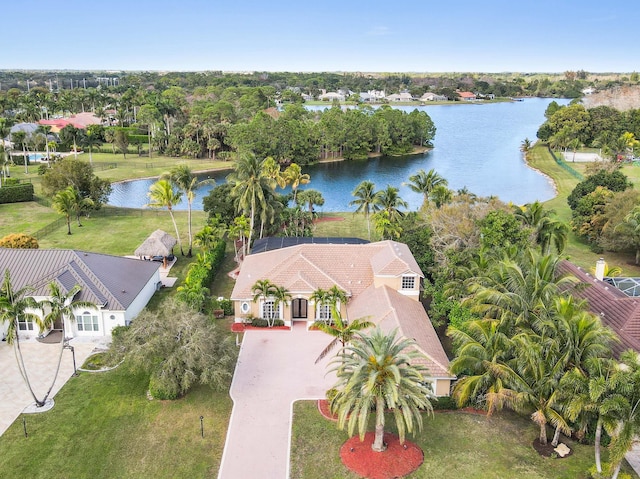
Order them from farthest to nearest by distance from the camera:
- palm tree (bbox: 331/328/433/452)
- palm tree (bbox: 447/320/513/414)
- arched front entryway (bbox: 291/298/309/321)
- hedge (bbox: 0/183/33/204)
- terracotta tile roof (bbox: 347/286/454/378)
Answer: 1. hedge (bbox: 0/183/33/204)
2. arched front entryway (bbox: 291/298/309/321)
3. terracotta tile roof (bbox: 347/286/454/378)
4. palm tree (bbox: 447/320/513/414)
5. palm tree (bbox: 331/328/433/452)

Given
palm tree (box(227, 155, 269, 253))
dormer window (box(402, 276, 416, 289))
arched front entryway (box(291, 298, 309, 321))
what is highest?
palm tree (box(227, 155, 269, 253))

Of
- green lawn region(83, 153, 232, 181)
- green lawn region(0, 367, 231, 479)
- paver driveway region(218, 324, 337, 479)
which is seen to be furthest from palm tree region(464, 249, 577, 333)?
green lawn region(83, 153, 232, 181)

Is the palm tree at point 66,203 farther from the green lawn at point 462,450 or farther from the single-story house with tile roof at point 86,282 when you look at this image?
the green lawn at point 462,450

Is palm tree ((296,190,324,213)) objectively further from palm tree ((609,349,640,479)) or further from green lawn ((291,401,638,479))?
palm tree ((609,349,640,479))

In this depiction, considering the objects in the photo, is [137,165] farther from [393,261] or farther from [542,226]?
[542,226]

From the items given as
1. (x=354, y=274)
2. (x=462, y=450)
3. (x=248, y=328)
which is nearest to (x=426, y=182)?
(x=354, y=274)
